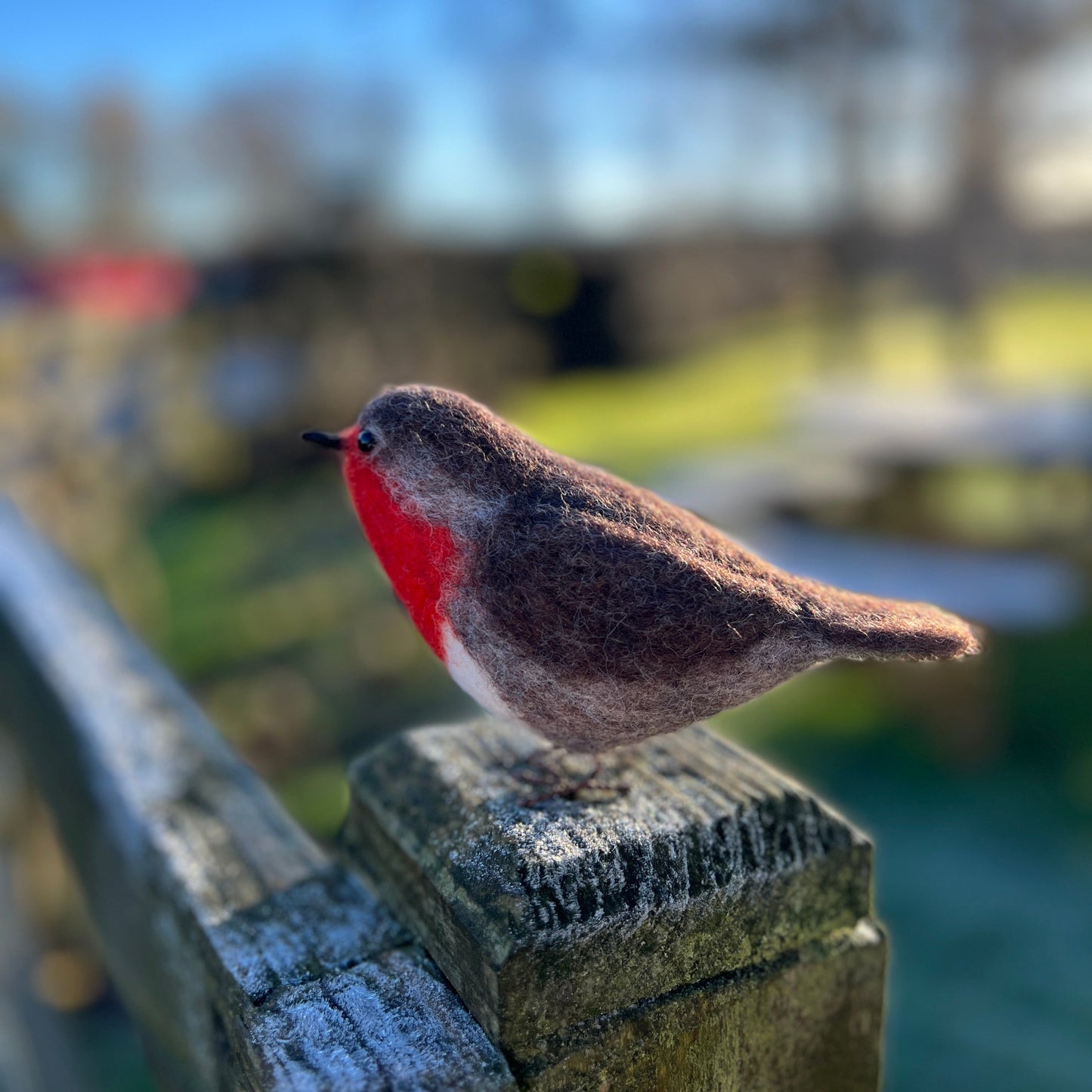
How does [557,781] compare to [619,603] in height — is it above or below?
below

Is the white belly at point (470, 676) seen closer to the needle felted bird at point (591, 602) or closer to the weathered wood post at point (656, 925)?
the needle felted bird at point (591, 602)

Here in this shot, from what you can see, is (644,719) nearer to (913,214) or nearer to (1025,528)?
(1025,528)

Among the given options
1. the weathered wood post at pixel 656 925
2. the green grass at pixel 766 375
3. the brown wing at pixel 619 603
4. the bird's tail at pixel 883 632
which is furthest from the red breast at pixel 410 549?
the green grass at pixel 766 375

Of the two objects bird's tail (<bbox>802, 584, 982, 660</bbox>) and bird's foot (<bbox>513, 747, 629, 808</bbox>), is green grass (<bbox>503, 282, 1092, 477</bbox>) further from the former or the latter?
bird's foot (<bbox>513, 747, 629, 808</bbox>)

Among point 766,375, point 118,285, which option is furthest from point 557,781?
point 766,375

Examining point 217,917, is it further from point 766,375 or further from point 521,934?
point 766,375

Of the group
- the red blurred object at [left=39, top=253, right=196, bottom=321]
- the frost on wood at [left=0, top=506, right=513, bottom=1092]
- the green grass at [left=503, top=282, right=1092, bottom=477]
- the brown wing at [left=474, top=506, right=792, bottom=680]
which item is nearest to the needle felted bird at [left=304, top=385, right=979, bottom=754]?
the brown wing at [left=474, top=506, right=792, bottom=680]

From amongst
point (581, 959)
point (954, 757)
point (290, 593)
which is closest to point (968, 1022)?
point (954, 757)
